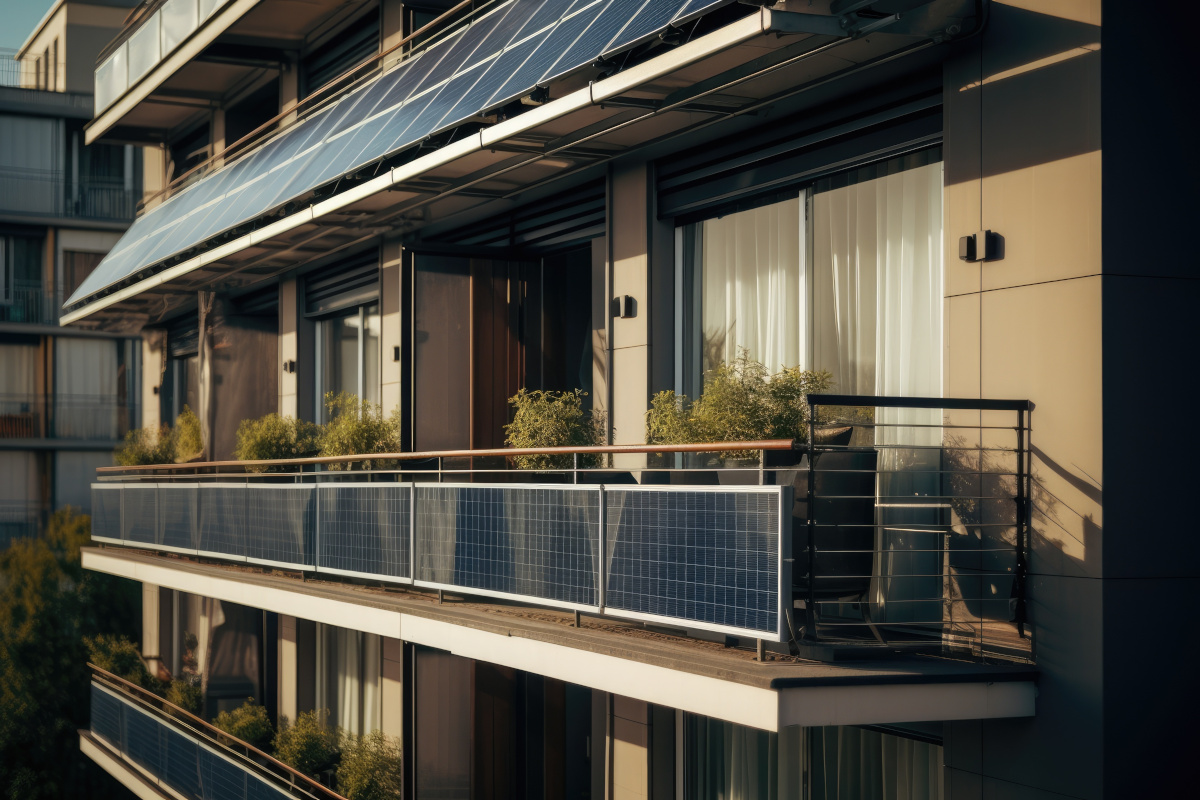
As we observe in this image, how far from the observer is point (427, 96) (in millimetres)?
12219

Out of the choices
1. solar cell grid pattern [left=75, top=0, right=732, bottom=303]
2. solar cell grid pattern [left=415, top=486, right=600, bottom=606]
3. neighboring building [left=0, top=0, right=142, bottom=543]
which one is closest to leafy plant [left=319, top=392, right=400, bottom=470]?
solar cell grid pattern [left=75, top=0, right=732, bottom=303]

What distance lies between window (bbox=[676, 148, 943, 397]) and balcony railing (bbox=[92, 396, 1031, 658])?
0.45 m

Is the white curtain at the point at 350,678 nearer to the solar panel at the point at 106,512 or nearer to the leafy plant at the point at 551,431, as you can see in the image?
the solar panel at the point at 106,512

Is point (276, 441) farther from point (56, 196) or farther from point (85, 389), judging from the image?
point (56, 196)

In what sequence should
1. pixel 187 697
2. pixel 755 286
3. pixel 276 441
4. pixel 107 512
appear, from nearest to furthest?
1. pixel 755 286
2. pixel 276 441
3. pixel 187 697
4. pixel 107 512

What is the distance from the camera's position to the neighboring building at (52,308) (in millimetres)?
37688

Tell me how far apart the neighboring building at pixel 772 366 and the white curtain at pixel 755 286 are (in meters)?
0.04

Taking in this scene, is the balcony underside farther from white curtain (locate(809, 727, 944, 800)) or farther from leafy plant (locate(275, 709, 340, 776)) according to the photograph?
leafy plant (locate(275, 709, 340, 776))

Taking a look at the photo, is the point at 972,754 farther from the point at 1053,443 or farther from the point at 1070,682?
the point at 1053,443

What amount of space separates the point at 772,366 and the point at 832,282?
84cm

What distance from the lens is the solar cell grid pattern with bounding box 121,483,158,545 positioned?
694 inches

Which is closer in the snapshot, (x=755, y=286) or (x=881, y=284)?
(x=881, y=284)

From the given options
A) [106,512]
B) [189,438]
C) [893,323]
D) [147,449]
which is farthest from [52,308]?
[893,323]

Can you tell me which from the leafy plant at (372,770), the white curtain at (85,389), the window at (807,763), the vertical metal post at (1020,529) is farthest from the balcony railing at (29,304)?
the vertical metal post at (1020,529)
